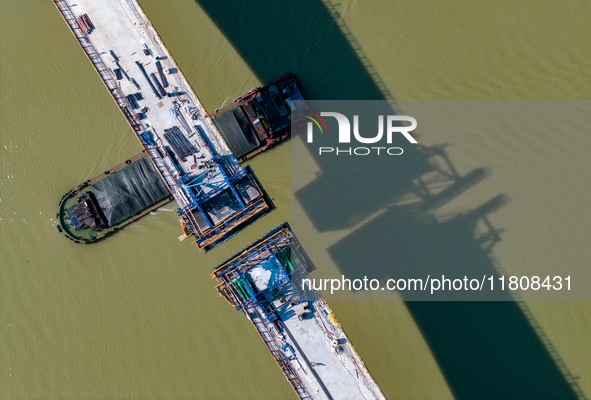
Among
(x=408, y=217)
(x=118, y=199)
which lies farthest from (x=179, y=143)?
(x=408, y=217)

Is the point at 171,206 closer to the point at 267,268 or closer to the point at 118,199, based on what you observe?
the point at 118,199

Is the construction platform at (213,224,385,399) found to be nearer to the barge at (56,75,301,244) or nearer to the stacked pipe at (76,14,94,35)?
the barge at (56,75,301,244)

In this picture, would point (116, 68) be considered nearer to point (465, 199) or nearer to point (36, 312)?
point (36, 312)

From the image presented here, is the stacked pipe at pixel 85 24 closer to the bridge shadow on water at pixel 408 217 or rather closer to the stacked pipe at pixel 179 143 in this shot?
the stacked pipe at pixel 179 143

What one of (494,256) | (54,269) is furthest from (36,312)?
(494,256)

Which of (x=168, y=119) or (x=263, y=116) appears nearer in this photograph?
(x=168, y=119)

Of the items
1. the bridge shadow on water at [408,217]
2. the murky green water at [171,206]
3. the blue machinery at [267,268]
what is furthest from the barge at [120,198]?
the blue machinery at [267,268]

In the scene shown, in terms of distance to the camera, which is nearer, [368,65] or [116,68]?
[116,68]

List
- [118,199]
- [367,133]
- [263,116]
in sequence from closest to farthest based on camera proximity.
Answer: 1. [263,116]
2. [118,199]
3. [367,133]
